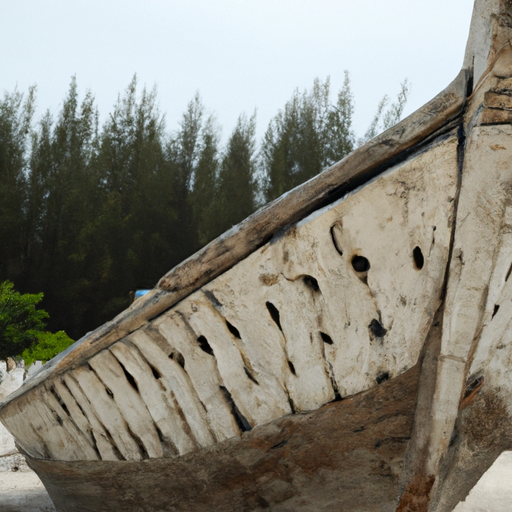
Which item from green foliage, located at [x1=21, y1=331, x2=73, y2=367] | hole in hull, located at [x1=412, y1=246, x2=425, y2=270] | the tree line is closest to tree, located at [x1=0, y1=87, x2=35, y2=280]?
the tree line

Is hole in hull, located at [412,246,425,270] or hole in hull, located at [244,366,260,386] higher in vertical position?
hole in hull, located at [412,246,425,270]

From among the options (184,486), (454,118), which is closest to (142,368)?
(184,486)

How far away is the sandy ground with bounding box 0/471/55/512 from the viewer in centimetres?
257

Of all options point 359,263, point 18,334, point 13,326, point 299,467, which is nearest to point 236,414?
point 299,467

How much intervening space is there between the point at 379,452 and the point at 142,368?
0.72 m

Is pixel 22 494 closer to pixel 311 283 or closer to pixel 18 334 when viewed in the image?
pixel 311 283

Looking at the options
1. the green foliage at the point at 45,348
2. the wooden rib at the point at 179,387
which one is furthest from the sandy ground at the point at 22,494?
the green foliage at the point at 45,348

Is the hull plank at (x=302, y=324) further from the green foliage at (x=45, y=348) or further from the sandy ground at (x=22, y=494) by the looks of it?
the green foliage at (x=45, y=348)

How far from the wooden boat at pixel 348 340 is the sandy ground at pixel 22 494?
44.3 inches

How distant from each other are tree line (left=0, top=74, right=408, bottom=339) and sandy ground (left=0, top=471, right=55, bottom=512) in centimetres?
678

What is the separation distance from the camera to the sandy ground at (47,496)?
8.34 ft

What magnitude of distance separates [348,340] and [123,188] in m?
9.67

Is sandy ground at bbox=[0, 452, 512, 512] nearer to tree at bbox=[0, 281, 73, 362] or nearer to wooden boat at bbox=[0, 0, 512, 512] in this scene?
wooden boat at bbox=[0, 0, 512, 512]

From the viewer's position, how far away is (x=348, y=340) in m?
1.46
